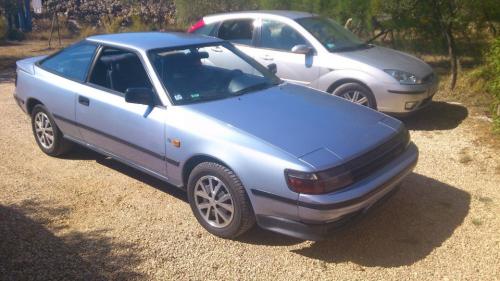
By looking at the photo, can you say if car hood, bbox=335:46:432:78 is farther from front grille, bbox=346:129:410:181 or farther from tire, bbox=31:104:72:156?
tire, bbox=31:104:72:156

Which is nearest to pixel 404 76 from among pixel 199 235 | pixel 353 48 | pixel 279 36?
pixel 353 48

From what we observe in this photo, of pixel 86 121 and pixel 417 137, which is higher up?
pixel 86 121

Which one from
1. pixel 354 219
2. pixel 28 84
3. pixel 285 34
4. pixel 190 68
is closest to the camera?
pixel 354 219

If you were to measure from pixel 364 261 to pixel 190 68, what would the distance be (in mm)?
2320

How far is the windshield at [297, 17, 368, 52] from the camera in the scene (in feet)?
23.1

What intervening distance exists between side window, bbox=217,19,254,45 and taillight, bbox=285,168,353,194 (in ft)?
14.7

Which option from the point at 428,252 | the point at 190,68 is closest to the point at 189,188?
the point at 190,68

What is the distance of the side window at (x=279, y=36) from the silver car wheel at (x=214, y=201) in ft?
12.1

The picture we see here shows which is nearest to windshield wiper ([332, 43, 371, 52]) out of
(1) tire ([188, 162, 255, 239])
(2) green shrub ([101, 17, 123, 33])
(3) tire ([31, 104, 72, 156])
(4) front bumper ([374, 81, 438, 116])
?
(4) front bumper ([374, 81, 438, 116])

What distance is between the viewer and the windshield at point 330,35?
7.04 meters

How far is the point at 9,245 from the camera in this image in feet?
12.4

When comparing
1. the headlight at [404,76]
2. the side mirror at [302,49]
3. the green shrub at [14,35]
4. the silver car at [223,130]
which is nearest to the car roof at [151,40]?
the silver car at [223,130]

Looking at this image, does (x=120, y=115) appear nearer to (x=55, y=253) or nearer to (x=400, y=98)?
(x=55, y=253)

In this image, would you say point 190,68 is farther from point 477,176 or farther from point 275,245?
point 477,176
